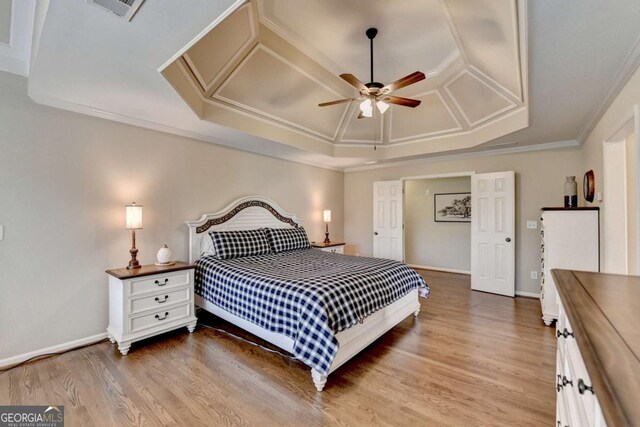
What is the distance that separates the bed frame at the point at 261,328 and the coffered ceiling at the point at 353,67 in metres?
1.14

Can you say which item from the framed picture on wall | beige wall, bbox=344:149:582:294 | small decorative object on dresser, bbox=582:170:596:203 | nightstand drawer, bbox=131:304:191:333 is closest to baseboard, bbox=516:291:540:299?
beige wall, bbox=344:149:582:294

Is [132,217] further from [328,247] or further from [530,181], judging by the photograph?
[530,181]

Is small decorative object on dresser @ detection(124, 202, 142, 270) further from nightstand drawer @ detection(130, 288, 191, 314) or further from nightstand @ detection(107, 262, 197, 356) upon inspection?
nightstand drawer @ detection(130, 288, 191, 314)

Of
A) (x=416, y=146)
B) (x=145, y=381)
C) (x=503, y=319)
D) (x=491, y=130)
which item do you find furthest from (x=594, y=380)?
(x=416, y=146)

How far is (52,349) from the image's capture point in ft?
8.45

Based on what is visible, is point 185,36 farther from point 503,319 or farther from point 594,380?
point 503,319

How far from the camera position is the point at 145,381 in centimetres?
217

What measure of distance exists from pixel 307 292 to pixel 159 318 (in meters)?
1.70

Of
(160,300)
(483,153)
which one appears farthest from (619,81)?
(160,300)

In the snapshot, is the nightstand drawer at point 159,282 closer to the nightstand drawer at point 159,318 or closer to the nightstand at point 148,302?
the nightstand at point 148,302

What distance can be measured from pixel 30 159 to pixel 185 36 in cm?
199

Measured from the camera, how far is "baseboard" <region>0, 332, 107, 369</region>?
2.36 metres

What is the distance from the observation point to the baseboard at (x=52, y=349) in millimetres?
2363

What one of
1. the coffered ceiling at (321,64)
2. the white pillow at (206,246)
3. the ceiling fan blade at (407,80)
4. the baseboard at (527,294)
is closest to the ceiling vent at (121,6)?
the coffered ceiling at (321,64)
